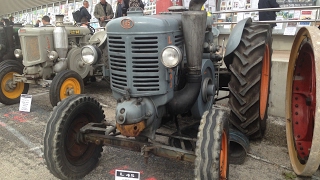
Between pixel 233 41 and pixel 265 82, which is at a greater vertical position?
pixel 233 41

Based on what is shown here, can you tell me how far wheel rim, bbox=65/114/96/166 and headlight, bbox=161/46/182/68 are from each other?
111 centimetres

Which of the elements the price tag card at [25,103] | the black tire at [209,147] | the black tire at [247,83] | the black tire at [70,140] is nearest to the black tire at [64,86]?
the price tag card at [25,103]

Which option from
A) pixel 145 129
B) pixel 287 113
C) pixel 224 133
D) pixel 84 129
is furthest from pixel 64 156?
pixel 287 113

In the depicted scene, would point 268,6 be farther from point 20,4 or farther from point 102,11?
point 20,4

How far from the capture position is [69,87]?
17.1ft

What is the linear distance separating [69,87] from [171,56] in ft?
10.8

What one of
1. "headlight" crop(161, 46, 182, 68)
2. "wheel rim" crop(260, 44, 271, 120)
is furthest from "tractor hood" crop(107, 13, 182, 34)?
"wheel rim" crop(260, 44, 271, 120)

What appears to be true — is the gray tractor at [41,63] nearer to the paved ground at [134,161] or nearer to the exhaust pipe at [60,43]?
the exhaust pipe at [60,43]

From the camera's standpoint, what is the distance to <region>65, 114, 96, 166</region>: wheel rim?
2.83 meters

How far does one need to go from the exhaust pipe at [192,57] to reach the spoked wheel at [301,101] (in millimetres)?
984

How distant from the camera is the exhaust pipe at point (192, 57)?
9.15ft

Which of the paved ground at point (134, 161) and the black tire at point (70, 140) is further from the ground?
the black tire at point (70, 140)

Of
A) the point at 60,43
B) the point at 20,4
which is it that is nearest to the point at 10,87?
the point at 60,43


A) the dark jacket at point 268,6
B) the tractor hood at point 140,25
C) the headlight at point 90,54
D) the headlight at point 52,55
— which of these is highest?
the dark jacket at point 268,6
